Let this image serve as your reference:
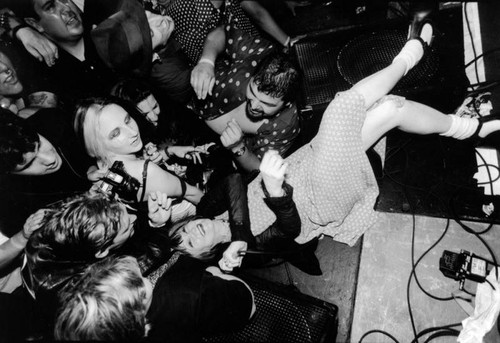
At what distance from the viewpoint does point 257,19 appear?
2.66 m

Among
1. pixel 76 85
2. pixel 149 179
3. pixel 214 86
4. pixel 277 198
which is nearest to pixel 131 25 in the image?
pixel 214 86

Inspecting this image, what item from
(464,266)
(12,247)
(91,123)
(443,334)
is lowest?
(443,334)

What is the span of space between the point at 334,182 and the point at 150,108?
1.53m

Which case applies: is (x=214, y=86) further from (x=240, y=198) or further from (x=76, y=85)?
(x=76, y=85)

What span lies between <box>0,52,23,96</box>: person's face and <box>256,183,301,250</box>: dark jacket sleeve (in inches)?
81.2

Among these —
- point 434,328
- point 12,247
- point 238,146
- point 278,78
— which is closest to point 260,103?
point 278,78

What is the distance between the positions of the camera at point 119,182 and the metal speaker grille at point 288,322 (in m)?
0.98

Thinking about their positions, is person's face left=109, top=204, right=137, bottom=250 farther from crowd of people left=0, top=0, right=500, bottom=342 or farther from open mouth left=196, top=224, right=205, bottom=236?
open mouth left=196, top=224, right=205, bottom=236

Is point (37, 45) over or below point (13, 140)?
over

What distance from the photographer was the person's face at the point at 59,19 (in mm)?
2250

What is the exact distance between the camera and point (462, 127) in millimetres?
1979

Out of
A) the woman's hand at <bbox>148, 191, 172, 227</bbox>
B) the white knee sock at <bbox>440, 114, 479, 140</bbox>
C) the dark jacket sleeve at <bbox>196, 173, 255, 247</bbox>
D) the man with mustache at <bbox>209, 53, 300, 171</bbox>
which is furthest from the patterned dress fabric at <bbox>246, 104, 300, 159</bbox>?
the white knee sock at <bbox>440, 114, 479, 140</bbox>

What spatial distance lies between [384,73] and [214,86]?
1195 millimetres

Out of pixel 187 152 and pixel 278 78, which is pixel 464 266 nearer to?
pixel 278 78
